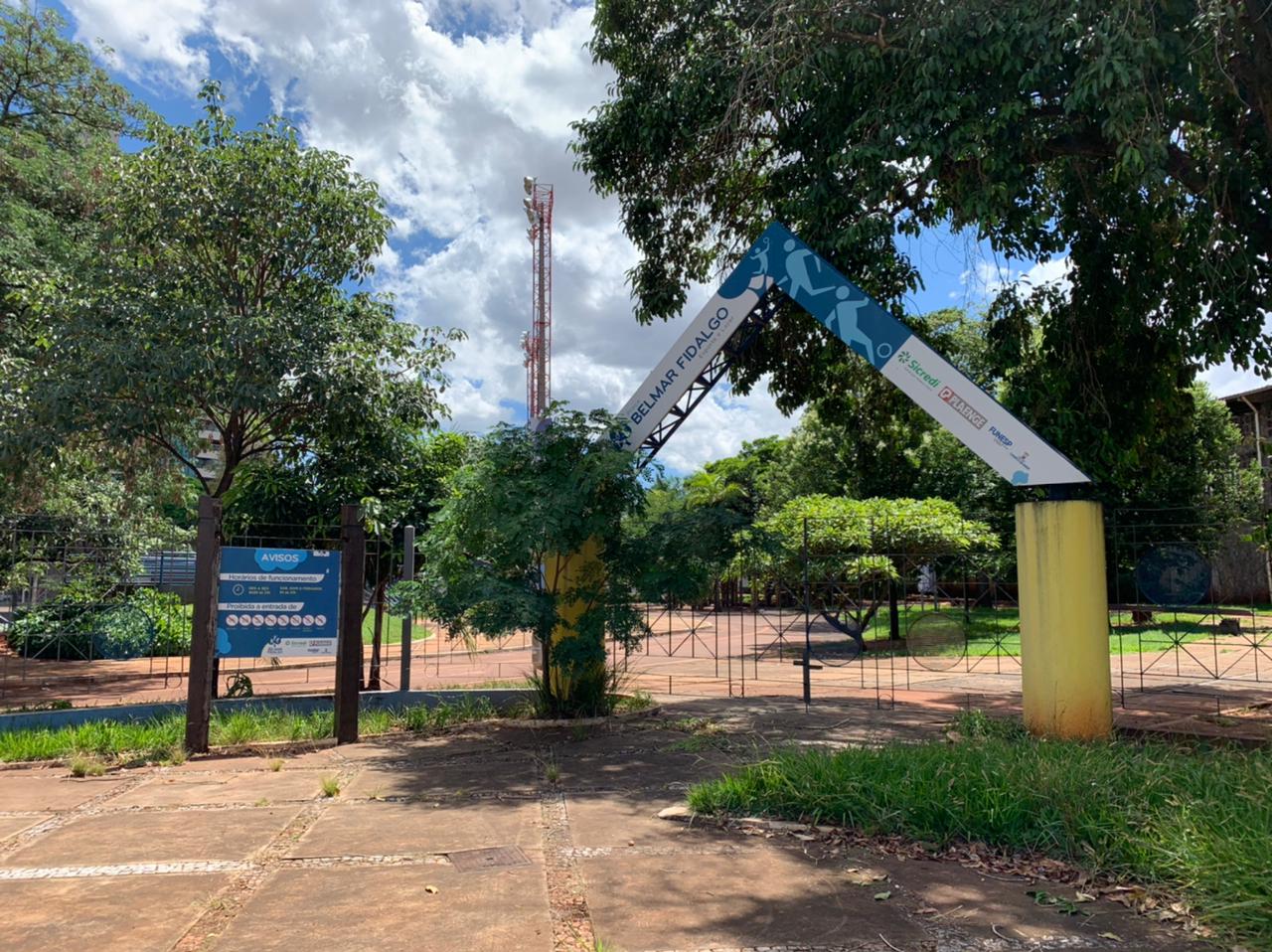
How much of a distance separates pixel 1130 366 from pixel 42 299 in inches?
533

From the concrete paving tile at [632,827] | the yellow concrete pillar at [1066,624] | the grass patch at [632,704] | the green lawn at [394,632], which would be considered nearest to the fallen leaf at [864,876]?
the concrete paving tile at [632,827]

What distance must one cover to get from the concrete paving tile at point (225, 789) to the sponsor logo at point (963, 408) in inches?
260

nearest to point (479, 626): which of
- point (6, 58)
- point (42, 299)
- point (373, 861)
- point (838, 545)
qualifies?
point (373, 861)

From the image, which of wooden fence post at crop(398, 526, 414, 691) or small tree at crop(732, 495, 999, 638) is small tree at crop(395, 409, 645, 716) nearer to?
wooden fence post at crop(398, 526, 414, 691)

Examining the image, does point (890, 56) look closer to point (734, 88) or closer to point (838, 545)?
point (734, 88)

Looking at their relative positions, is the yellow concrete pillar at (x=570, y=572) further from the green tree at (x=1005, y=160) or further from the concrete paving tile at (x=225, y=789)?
the green tree at (x=1005, y=160)

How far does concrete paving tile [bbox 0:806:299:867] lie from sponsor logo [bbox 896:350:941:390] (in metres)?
6.75

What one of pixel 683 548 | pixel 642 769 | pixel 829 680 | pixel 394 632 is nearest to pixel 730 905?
pixel 642 769

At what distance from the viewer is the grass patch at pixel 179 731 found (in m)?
8.98

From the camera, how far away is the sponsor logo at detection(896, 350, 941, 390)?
370 inches

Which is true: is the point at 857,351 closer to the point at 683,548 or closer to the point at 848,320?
the point at 848,320

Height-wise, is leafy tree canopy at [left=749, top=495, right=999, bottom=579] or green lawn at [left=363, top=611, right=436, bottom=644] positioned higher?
leafy tree canopy at [left=749, top=495, right=999, bottom=579]

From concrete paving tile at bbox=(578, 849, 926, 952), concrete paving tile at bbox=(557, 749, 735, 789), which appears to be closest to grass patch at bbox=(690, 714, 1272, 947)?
concrete paving tile at bbox=(578, 849, 926, 952)

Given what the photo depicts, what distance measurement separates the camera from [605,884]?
4973 millimetres
